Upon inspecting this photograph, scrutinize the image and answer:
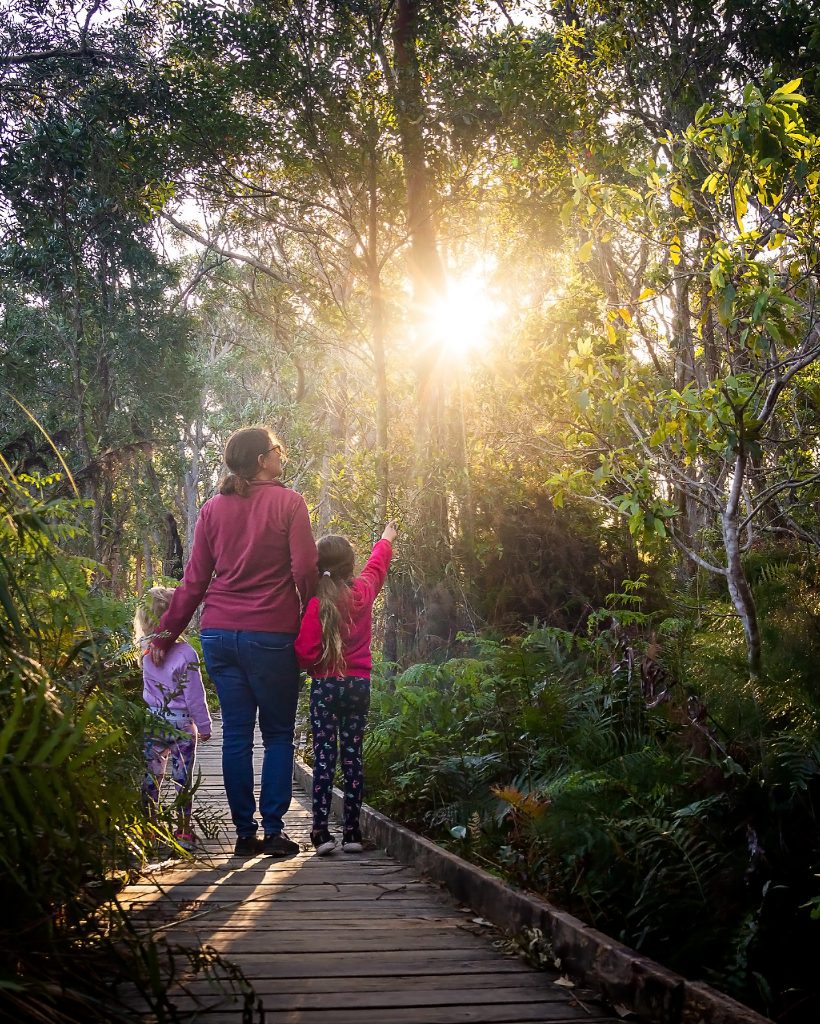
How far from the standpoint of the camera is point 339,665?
6453 mm

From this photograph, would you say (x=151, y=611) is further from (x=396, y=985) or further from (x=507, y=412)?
(x=507, y=412)

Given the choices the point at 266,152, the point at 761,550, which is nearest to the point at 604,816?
the point at 761,550

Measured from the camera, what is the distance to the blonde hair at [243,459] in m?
6.32

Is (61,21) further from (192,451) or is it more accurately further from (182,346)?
(192,451)

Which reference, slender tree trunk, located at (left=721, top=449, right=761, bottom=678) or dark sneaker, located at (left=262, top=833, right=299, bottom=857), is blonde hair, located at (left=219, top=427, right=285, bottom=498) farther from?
slender tree trunk, located at (left=721, top=449, right=761, bottom=678)

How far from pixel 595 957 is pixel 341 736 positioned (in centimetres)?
334

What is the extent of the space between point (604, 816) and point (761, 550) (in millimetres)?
5226

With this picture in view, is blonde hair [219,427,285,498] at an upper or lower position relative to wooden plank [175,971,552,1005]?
upper

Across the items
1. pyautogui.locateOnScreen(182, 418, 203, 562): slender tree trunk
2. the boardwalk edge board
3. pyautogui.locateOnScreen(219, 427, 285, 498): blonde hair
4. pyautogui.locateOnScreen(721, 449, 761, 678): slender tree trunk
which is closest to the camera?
the boardwalk edge board

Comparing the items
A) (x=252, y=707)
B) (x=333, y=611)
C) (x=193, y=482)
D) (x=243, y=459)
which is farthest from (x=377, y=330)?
(x=193, y=482)

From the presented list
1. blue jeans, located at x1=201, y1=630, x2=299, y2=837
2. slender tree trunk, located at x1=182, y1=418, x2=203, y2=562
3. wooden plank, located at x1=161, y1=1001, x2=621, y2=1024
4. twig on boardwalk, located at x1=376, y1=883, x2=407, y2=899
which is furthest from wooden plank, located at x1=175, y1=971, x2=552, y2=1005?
slender tree trunk, located at x1=182, y1=418, x2=203, y2=562

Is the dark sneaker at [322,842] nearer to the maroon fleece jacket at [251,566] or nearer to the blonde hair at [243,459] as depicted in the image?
the maroon fleece jacket at [251,566]

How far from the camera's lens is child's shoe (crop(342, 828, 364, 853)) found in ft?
21.5

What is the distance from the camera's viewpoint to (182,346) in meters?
31.2
